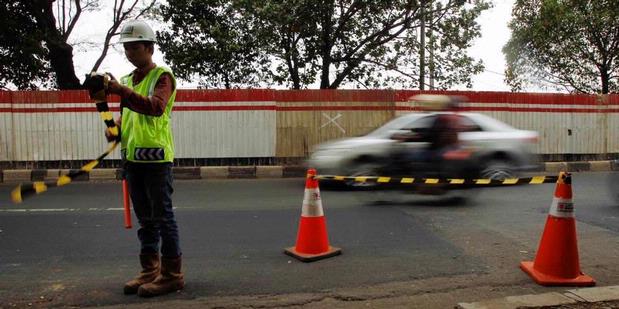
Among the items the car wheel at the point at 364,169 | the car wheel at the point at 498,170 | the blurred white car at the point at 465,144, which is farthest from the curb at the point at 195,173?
the car wheel at the point at 498,170

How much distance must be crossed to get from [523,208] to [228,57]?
12.0m

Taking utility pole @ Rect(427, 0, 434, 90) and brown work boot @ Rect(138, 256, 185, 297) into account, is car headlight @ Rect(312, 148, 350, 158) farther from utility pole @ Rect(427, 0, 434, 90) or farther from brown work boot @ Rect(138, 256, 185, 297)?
utility pole @ Rect(427, 0, 434, 90)

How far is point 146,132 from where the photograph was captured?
3.54 metres

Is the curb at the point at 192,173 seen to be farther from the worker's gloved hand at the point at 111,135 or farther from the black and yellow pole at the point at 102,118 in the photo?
the black and yellow pole at the point at 102,118

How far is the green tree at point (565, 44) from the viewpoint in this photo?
22094mm

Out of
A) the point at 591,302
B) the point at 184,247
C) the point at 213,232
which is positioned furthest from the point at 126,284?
the point at 591,302

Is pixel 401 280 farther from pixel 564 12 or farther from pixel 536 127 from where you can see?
pixel 564 12

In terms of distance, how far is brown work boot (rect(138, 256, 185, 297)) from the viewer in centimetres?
375

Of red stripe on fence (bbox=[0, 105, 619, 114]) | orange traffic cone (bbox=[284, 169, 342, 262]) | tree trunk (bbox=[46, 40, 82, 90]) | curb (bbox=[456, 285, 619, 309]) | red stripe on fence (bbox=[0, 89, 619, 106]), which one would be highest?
tree trunk (bbox=[46, 40, 82, 90])

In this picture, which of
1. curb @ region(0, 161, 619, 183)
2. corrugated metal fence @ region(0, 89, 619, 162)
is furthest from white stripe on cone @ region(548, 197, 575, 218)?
corrugated metal fence @ region(0, 89, 619, 162)

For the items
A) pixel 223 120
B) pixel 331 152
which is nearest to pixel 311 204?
pixel 331 152

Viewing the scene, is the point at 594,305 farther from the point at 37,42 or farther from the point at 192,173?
the point at 37,42

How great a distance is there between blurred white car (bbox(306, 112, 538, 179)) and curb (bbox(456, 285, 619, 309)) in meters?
4.94

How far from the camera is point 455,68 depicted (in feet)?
57.6
